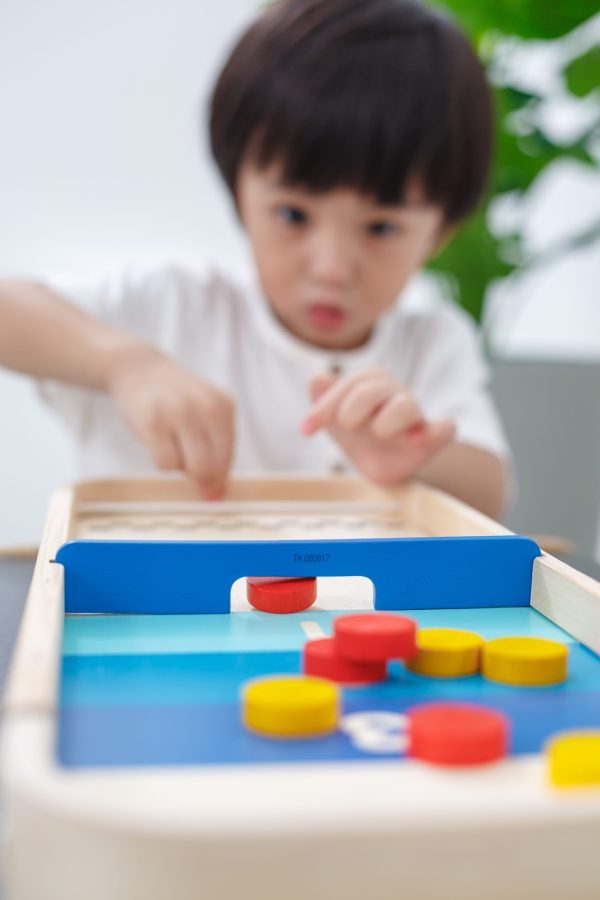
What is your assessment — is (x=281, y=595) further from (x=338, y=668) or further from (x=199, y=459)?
(x=199, y=459)

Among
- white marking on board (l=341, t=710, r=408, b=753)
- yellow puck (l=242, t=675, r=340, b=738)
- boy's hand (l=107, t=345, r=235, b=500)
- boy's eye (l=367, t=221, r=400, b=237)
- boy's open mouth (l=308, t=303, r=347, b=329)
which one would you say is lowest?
white marking on board (l=341, t=710, r=408, b=753)

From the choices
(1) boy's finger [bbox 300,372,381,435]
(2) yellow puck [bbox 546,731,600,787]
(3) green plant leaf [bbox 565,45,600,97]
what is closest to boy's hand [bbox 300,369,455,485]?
(1) boy's finger [bbox 300,372,381,435]

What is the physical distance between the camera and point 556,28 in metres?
1.33

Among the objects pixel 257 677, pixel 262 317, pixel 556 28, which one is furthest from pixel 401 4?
pixel 257 677

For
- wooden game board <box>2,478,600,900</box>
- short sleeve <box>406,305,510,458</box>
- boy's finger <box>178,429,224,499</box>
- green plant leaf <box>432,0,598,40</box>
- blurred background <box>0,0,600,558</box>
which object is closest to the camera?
wooden game board <box>2,478,600,900</box>

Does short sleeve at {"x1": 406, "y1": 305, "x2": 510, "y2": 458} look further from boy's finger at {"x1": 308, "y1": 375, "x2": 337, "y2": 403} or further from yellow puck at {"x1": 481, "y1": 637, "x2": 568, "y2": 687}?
yellow puck at {"x1": 481, "y1": 637, "x2": 568, "y2": 687}

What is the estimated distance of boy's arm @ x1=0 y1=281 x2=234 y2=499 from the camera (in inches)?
28.2

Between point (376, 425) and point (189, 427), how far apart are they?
0.44 ft

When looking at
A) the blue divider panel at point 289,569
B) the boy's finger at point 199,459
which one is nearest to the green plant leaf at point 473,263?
the boy's finger at point 199,459

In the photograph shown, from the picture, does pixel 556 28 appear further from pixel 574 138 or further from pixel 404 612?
pixel 404 612

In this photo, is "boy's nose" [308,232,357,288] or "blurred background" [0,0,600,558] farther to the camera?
"blurred background" [0,0,600,558]

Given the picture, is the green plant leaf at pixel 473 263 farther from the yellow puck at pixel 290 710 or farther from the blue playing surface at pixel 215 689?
the yellow puck at pixel 290 710

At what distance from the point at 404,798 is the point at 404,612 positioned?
0.22 meters

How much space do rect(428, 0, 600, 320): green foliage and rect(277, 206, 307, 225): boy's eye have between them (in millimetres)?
543
